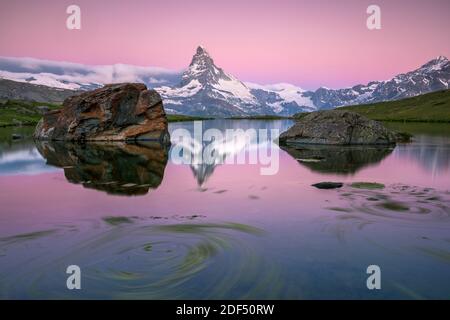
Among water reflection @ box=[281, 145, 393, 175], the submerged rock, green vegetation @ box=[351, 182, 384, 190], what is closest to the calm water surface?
the submerged rock

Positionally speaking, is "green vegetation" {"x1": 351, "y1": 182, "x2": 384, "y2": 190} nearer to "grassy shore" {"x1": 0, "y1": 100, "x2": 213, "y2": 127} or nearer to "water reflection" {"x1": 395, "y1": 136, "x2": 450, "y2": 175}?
"water reflection" {"x1": 395, "y1": 136, "x2": 450, "y2": 175}

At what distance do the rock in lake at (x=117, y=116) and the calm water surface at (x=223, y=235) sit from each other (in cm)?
3451

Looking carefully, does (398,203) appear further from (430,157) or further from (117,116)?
(117,116)

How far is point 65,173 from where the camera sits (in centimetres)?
3350

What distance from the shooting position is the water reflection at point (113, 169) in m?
27.6

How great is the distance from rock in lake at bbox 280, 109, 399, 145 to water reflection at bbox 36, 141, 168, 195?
23.3 metres

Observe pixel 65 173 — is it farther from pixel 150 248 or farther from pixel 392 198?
pixel 392 198

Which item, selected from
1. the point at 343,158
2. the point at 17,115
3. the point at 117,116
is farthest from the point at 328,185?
the point at 17,115

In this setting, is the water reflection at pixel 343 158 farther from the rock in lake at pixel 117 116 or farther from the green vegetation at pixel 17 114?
the green vegetation at pixel 17 114

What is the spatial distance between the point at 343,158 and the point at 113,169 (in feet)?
73.8

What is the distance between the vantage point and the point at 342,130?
186ft

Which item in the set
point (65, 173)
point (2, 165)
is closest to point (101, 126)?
point (2, 165)

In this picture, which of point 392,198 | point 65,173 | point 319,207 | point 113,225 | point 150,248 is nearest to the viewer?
point 150,248

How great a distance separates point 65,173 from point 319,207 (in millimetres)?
21609
